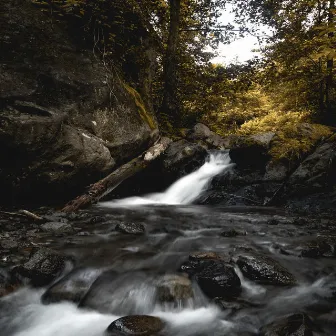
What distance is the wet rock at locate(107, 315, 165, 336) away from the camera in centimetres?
246

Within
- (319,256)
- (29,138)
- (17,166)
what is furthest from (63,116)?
(319,256)

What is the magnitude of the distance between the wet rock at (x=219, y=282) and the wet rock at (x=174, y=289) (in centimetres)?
14

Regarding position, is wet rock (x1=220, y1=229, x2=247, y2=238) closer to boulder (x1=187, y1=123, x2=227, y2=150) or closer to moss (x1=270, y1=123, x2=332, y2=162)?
moss (x1=270, y1=123, x2=332, y2=162)

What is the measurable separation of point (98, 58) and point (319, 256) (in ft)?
20.4

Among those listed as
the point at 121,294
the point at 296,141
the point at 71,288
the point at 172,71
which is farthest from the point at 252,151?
the point at 71,288

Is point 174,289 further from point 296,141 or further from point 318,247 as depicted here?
point 296,141

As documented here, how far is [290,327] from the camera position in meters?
2.29

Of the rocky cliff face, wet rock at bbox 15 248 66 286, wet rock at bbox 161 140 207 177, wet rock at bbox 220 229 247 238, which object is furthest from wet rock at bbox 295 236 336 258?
wet rock at bbox 161 140 207 177

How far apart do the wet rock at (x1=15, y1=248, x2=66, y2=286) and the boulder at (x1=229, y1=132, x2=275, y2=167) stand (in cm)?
605

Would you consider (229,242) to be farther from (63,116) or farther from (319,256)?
(63,116)

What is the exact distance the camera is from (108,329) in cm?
254

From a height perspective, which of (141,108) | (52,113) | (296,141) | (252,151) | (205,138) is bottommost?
(252,151)

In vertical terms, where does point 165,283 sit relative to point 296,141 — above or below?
below

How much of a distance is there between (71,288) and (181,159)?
Answer: 5877mm
